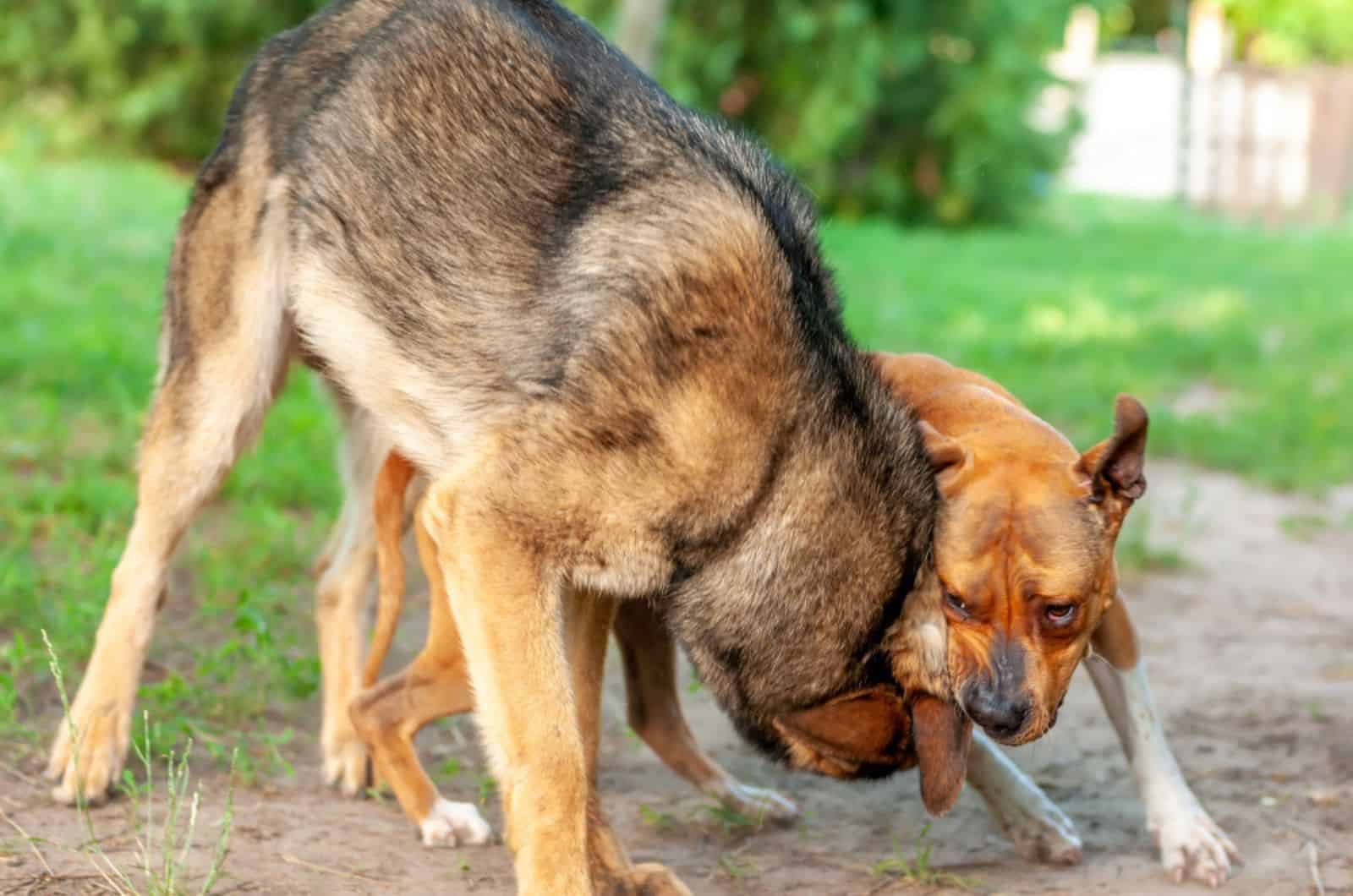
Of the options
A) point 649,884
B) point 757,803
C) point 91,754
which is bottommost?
point 757,803

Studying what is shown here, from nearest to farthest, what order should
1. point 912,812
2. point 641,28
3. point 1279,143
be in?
point 912,812 < point 641,28 < point 1279,143

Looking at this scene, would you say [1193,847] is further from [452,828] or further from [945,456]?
[452,828]

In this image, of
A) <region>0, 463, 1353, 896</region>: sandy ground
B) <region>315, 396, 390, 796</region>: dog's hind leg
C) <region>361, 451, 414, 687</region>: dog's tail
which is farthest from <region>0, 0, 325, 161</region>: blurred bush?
<region>361, 451, 414, 687</region>: dog's tail

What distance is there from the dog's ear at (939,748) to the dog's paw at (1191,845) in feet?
2.76

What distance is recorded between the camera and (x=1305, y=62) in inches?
1271

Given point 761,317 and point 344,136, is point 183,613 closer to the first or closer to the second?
point 344,136

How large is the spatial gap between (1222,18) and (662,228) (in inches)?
1371

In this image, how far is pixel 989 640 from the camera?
3.24 meters

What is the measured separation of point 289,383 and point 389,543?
3080mm

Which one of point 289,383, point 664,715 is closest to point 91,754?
point 664,715

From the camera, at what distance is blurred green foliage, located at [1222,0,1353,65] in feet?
102

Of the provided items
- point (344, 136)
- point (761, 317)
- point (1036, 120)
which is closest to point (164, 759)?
point (344, 136)

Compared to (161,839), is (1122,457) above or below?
above

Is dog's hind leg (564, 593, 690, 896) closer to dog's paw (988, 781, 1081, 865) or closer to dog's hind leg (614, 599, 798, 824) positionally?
dog's hind leg (614, 599, 798, 824)
